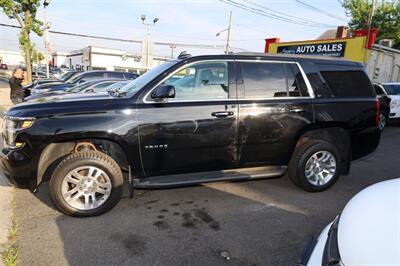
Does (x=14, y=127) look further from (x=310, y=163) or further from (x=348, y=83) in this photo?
(x=348, y=83)

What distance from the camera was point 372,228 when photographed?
1.61m

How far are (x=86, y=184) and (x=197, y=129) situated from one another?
1.49 meters

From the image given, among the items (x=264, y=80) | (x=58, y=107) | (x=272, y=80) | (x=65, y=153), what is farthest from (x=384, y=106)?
(x=58, y=107)

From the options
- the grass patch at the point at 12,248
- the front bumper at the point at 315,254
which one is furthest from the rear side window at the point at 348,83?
the grass patch at the point at 12,248

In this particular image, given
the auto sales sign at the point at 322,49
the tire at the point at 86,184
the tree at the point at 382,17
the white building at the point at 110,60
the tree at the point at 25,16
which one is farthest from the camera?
the white building at the point at 110,60

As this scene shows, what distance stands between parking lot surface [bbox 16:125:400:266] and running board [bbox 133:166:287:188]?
0.37 meters

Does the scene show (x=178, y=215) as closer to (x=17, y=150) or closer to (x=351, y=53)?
(x=17, y=150)

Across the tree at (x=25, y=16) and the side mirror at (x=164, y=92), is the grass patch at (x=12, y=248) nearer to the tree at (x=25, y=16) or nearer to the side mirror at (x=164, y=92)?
the side mirror at (x=164, y=92)

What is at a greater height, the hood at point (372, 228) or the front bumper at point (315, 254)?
the hood at point (372, 228)

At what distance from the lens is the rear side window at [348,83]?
457 cm

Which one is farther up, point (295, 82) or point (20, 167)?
point (295, 82)

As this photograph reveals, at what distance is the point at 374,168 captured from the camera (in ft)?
19.9

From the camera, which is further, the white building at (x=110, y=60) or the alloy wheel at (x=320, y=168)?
the white building at (x=110, y=60)

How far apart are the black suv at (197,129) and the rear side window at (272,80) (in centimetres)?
1
